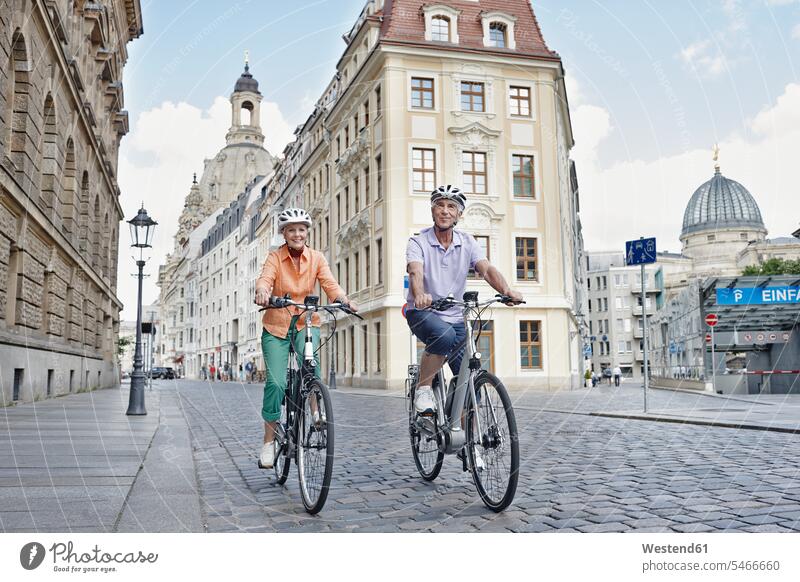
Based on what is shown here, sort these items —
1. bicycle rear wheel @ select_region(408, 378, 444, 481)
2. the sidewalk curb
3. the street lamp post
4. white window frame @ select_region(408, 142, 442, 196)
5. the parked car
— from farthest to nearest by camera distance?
the parked car
white window frame @ select_region(408, 142, 442, 196)
the street lamp post
the sidewalk curb
bicycle rear wheel @ select_region(408, 378, 444, 481)

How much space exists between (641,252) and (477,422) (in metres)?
9.58

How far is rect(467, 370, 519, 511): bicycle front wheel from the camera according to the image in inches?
157

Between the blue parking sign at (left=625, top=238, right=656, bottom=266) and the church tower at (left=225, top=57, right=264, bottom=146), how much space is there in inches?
277

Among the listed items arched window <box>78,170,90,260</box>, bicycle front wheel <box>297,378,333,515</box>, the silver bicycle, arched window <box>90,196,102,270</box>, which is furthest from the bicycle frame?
arched window <box>90,196,102,270</box>

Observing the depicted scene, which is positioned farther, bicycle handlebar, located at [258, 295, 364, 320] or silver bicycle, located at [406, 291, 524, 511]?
bicycle handlebar, located at [258, 295, 364, 320]

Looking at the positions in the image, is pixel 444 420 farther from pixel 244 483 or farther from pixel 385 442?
pixel 385 442

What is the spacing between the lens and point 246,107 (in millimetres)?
6641

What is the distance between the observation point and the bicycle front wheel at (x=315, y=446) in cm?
398

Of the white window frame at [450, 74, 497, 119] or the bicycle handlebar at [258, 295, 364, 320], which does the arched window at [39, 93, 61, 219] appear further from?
the bicycle handlebar at [258, 295, 364, 320]

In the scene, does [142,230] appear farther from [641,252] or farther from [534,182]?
[641,252]

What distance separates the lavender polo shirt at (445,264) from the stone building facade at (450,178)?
582 cm

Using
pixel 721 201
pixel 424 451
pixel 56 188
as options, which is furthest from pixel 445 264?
pixel 56 188
